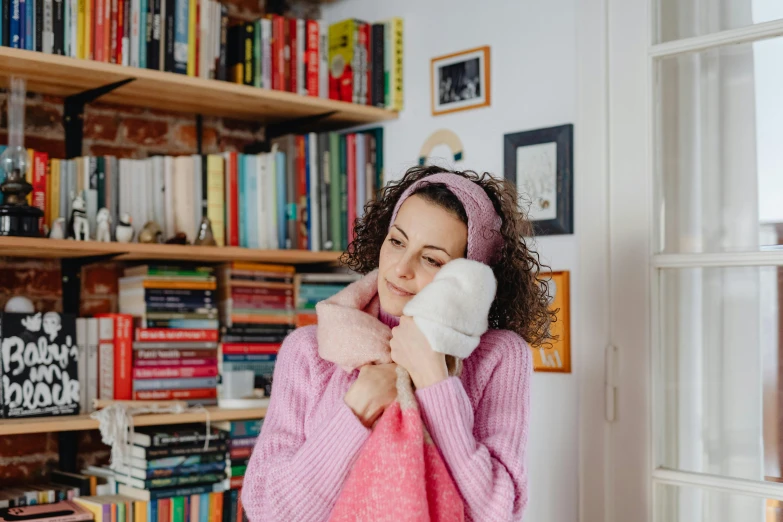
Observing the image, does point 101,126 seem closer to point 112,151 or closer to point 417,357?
point 112,151

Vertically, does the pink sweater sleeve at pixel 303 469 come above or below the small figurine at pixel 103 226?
below

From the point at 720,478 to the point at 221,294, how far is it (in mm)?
1296

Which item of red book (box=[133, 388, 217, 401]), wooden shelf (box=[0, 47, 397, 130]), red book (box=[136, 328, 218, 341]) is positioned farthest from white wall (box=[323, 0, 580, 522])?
red book (box=[133, 388, 217, 401])

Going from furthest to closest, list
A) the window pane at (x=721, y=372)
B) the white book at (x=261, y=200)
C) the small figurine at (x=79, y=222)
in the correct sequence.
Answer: the white book at (x=261, y=200) < the small figurine at (x=79, y=222) < the window pane at (x=721, y=372)

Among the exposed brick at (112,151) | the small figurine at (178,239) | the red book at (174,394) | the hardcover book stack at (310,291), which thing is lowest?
the red book at (174,394)

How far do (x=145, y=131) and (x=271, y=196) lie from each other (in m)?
0.39

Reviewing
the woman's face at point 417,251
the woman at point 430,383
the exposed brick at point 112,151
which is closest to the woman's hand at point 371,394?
the woman at point 430,383

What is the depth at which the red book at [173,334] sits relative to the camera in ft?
7.50

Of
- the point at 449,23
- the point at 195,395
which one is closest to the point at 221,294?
the point at 195,395

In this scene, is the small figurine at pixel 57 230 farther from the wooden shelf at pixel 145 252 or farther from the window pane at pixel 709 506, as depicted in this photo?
the window pane at pixel 709 506

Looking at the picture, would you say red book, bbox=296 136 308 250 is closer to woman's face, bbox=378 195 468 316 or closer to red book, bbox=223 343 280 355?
red book, bbox=223 343 280 355

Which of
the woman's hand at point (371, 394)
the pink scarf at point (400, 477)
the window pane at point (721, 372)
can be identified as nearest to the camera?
the pink scarf at point (400, 477)

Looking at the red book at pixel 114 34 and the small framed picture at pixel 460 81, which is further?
the small framed picture at pixel 460 81

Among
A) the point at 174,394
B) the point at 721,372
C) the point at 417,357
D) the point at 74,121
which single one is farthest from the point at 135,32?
the point at 721,372
